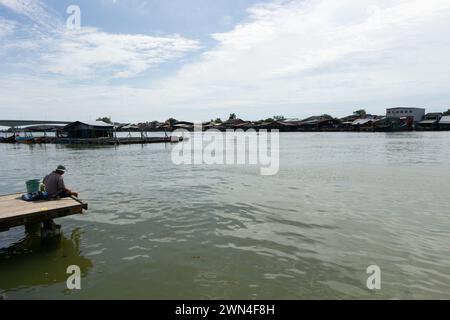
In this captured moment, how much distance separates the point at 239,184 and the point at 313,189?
4690 mm

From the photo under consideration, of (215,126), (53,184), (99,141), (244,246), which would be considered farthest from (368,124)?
(53,184)

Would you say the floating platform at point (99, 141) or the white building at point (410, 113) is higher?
the white building at point (410, 113)

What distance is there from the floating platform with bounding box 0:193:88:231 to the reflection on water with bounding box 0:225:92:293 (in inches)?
40.3

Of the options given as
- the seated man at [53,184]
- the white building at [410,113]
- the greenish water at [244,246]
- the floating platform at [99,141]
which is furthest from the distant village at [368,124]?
the seated man at [53,184]

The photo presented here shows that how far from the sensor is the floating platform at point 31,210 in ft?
27.4

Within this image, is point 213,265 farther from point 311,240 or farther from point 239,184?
point 239,184

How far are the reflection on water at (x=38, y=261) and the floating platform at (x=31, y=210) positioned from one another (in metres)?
1.02

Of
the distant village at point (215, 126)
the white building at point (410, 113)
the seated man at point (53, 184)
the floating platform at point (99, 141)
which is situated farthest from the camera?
the white building at point (410, 113)

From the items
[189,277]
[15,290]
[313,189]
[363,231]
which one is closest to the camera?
[15,290]

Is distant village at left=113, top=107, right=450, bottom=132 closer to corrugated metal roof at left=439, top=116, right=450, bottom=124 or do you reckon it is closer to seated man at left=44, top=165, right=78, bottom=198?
corrugated metal roof at left=439, top=116, right=450, bottom=124

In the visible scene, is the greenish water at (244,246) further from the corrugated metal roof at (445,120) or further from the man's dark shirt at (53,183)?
the corrugated metal roof at (445,120)

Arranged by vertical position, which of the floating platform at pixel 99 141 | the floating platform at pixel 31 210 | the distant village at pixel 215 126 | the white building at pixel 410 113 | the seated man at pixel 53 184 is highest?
the white building at pixel 410 113

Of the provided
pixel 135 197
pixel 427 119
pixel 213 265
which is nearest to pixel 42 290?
pixel 213 265

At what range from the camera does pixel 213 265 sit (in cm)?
831
